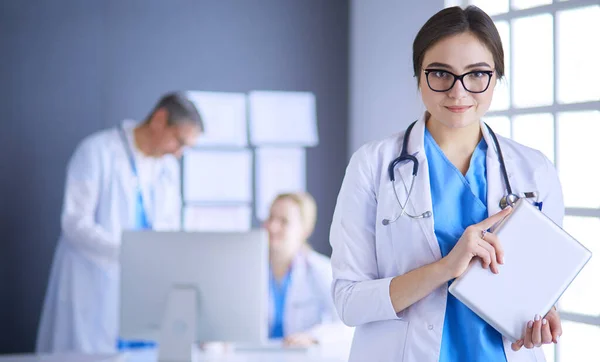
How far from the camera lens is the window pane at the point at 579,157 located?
103 inches

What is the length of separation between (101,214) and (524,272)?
273 cm

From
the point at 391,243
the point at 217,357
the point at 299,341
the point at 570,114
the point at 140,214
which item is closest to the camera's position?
the point at 391,243

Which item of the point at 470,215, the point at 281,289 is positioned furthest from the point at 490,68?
the point at 281,289

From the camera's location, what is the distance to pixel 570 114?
8.87ft

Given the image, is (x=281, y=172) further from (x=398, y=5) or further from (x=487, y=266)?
(x=487, y=266)

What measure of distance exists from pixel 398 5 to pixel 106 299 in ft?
7.02

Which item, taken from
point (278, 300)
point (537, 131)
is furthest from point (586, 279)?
point (278, 300)

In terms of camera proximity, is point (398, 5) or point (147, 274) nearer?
point (147, 274)

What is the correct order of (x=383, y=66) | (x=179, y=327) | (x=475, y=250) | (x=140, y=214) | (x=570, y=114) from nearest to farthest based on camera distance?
A: (x=475, y=250)
(x=179, y=327)
(x=570, y=114)
(x=140, y=214)
(x=383, y=66)

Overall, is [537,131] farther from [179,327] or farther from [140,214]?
[140,214]

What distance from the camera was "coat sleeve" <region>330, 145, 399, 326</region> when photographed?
1318 millimetres

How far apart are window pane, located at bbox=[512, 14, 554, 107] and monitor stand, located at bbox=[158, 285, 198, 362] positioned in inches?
64.2

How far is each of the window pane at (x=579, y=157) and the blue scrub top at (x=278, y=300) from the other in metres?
1.36

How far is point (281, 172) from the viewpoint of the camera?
4285mm
